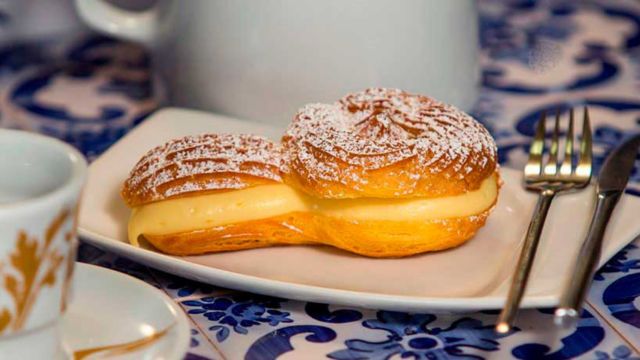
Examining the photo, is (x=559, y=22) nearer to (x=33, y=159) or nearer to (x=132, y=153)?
(x=132, y=153)

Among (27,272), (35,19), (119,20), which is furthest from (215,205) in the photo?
(35,19)

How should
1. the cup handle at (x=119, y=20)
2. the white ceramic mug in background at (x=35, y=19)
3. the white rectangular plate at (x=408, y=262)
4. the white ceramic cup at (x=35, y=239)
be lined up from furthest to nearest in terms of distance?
the white ceramic mug in background at (x=35, y=19) < the cup handle at (x=119, y=20) < the white rectangular plate at (x=408, y=262) < the white ceramic cup at (x=35, y=239)

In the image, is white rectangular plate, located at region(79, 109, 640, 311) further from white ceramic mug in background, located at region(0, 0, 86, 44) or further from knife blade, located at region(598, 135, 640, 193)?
white ceramic mug in background, located at region(0, 0, 86, 44)

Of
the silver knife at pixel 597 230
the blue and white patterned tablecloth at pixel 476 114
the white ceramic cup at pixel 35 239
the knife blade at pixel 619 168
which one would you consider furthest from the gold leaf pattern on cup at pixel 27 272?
the knife blade at pixel 619 168

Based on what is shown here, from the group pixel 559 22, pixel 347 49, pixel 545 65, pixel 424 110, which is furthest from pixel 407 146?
pixel 559 22

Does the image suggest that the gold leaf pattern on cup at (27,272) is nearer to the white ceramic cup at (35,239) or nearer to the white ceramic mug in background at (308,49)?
the white ceramic cup at (35,239)

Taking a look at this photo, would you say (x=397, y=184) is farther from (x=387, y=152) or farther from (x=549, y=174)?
(x=549, y=174)

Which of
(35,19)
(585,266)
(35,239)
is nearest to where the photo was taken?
(35,239)
